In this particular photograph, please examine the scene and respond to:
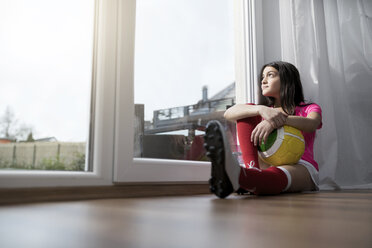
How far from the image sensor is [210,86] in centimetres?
190

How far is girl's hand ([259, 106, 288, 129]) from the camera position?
1.46 m

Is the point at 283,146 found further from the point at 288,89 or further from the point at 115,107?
the point at 115,107

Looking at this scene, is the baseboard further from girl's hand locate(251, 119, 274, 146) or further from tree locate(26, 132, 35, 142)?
girl's hand locate(251, 119, 274, 146)

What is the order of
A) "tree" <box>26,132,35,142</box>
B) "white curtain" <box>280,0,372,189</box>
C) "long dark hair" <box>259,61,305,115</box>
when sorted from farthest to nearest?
"white curtain" <box>280,0,372,189</box> < "long dark hair" <box>259,61,305,115</box> < "tree" <box>26,132,35,142</box>

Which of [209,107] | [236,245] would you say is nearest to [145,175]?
[209,107]

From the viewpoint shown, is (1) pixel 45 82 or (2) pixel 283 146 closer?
(1) pixel 45 82

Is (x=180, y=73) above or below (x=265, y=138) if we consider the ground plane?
above

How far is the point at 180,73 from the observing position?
174cm

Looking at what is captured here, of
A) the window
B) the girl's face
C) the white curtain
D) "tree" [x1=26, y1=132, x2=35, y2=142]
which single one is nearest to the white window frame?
the window

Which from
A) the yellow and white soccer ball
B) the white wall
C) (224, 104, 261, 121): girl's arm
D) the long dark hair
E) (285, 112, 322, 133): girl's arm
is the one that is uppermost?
the white wall

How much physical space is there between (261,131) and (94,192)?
2.19 feet

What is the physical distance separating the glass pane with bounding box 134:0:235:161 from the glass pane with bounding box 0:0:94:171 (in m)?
0.24

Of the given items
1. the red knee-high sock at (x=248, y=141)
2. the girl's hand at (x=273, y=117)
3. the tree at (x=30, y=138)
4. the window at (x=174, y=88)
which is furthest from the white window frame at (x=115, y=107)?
the girl's hand at (x=273, y=117)

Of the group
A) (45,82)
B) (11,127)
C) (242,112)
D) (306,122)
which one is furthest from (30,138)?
(306,122)
